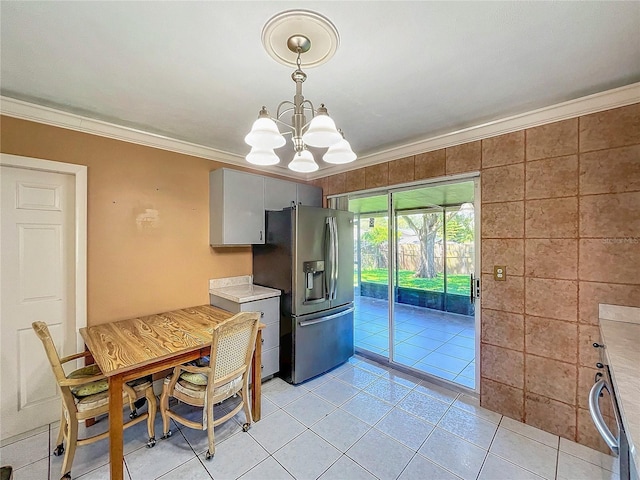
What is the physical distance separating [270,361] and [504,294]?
229 centimetres

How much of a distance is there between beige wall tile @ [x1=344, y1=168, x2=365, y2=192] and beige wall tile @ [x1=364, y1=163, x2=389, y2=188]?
6cm

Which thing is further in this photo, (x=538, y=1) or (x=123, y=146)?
(x=123, y=146)

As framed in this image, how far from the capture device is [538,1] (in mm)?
1137

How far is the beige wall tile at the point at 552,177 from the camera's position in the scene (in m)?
1.97

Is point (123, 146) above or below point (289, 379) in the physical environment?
above

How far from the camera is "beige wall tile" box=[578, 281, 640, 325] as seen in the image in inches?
69.5

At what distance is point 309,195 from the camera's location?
3.68m

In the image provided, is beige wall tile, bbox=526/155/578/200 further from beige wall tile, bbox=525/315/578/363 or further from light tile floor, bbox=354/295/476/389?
light tile floor, bbox=354/295/476/389

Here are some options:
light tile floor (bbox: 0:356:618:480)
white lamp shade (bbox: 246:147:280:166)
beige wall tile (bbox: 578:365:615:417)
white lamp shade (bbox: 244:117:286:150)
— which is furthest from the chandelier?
beige wall tile (bbox: 578:365:615:417)

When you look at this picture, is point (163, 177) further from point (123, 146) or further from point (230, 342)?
point (230, 342)

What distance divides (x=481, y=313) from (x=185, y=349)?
242cm

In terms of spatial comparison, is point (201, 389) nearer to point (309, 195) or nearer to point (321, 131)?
Result: point (321, 131)

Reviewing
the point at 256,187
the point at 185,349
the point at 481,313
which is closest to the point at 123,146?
the point at 256,187

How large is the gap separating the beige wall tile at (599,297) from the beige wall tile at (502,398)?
789 mm
